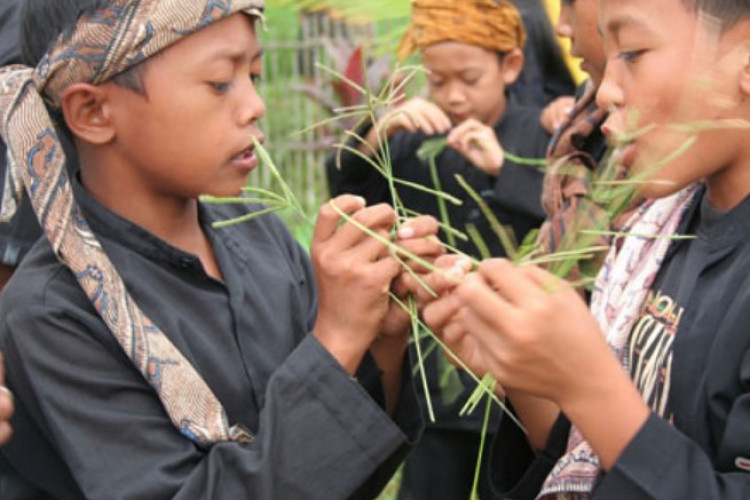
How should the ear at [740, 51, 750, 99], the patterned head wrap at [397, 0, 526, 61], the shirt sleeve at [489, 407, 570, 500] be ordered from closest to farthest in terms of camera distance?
the ear at [740, 51, 750, 99] < the shirt sleeve at [489, 407, 570, 500] < the patterned head wrap at [397, 0, 526, 61]

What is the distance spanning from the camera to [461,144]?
3.36 m

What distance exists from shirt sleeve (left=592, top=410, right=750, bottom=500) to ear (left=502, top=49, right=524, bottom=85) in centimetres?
253

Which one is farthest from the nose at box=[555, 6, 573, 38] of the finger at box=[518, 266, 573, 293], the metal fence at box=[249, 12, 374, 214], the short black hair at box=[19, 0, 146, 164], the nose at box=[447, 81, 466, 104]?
the metal fence at box=[249, 12, 374, 214]

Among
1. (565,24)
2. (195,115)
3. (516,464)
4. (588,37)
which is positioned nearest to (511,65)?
(565,24)

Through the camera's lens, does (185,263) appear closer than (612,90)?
No

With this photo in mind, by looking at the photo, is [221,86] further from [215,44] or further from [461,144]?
[461,144]

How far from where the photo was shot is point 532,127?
12.3ft

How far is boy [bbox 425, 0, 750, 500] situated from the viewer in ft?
4.71

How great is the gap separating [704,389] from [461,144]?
1857 mm

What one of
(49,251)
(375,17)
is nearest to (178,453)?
(49,251)

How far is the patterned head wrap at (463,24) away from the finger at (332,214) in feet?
6.38

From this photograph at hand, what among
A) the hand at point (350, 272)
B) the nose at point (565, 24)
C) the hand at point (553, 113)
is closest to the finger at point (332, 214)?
the hand at point (350, 272)

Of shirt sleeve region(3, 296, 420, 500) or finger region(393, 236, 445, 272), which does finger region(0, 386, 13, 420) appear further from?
finger region(393, 236, 445, 272)

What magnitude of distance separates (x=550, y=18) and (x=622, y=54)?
297 cm
